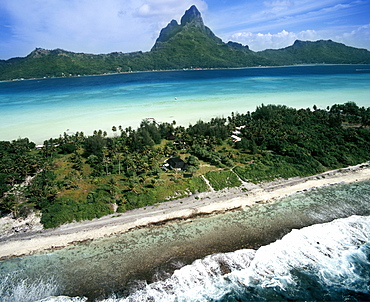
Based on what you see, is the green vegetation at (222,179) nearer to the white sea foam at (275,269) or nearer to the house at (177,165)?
the house at (177,165)

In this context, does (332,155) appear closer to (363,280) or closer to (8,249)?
(363,280)

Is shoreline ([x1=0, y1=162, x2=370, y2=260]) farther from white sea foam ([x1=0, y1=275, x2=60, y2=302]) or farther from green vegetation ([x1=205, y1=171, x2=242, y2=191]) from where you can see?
white sea foam ([x1=0, y1=275, x2=60, y2=302])

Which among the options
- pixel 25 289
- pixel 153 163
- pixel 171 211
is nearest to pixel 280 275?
pixel 171 211

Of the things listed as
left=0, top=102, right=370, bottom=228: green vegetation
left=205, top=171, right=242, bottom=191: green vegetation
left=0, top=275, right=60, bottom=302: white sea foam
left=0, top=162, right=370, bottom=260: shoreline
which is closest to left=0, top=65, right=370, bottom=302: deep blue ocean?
left=0, top=275, right=60, bottom=302: white sea foam

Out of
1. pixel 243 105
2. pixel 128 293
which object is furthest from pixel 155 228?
pixel 243 105

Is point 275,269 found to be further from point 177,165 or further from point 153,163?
point 153,163

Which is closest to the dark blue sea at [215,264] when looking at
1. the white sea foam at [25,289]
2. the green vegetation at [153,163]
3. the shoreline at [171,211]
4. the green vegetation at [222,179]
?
the white sea foam at [25,289]
